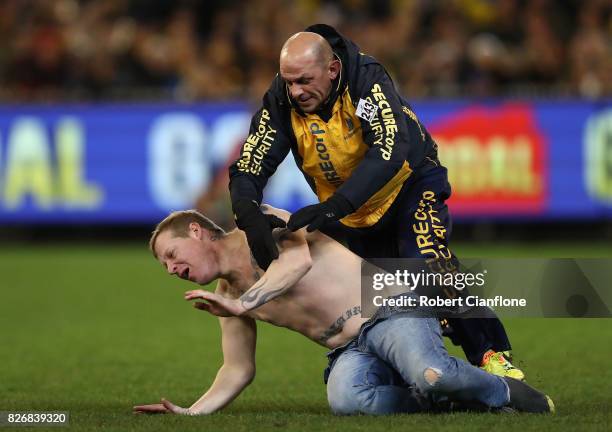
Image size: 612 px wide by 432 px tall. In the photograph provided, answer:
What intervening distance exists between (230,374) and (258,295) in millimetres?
611

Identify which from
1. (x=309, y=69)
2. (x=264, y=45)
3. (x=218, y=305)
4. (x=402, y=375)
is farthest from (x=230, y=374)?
(x=264, y=45)

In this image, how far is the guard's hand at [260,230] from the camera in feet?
19.2

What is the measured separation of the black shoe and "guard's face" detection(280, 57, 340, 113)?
5.45 ft

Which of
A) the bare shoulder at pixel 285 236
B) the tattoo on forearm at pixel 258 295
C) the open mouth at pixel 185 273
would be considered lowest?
the tattoo on forearm at pixel 258 295

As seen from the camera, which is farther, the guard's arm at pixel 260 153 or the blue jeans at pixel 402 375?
the guard's arm at pixel 260 153

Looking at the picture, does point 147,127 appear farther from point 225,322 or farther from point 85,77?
point 225,322

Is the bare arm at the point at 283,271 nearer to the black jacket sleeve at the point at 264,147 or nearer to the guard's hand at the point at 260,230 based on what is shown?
the guard's hand at the point at 260,230

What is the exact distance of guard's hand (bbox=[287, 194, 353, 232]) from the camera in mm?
5914

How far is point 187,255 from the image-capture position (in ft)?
19.5

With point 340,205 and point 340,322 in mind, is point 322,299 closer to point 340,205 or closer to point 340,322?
point 340,322

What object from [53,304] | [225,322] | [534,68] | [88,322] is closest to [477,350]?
[225,322]

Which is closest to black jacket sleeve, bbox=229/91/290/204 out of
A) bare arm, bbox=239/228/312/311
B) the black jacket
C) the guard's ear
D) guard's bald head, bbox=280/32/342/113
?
the black jacket

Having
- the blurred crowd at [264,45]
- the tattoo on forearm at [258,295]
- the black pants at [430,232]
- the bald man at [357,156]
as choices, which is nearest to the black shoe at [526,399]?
the bald man at [357,156]

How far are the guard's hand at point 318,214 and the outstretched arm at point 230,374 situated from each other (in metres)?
0.61
